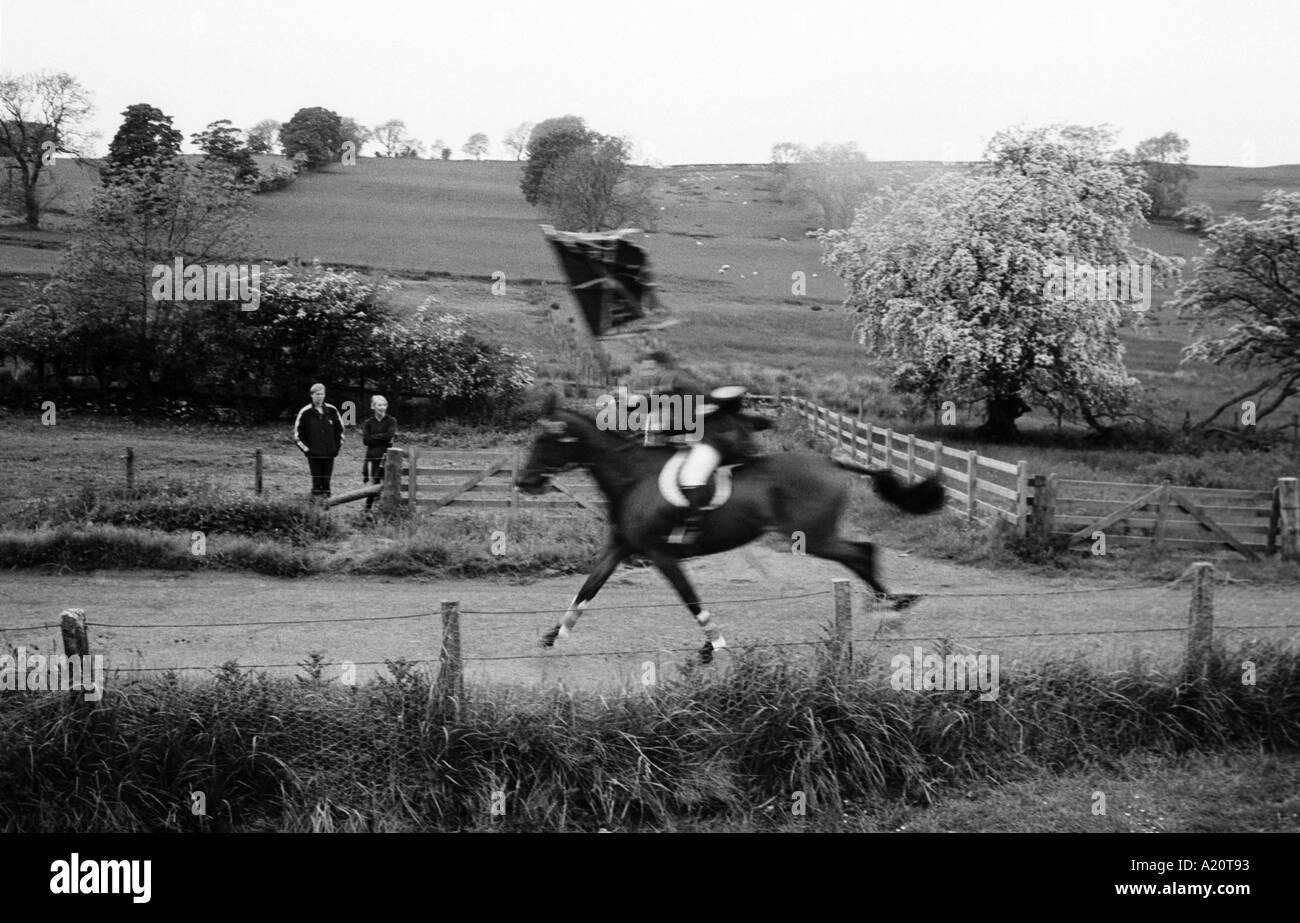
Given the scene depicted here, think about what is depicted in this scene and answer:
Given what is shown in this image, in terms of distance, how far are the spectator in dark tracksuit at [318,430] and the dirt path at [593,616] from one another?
1.49m

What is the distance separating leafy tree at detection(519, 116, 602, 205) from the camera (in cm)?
657

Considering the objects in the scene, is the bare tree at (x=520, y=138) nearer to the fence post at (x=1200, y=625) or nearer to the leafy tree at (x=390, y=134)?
the leafy tree at (x=390, y=134)

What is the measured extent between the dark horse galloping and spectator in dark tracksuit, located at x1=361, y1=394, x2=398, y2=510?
20.9 feet

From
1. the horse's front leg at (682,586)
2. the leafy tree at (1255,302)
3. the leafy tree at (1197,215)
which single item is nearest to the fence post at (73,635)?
the horse's front leg at (682,586)

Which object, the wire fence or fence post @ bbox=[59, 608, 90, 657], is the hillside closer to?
the wire fence

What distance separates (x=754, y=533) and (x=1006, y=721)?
259cm

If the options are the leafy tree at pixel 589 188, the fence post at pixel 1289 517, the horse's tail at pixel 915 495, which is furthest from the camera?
the fence post at pixel 1289 517

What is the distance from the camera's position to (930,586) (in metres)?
10.3

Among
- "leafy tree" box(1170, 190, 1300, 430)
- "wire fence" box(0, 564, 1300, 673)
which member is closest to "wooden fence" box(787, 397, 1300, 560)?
"leafy tree" box(1170, 190, 1300, 430)

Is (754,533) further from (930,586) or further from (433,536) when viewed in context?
(433,536)

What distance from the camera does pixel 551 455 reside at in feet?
16.9

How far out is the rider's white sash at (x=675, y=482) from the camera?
510 centimetres

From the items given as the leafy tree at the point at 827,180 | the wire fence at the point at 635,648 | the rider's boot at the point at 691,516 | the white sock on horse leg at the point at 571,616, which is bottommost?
the wire fence at the point at 635,648
